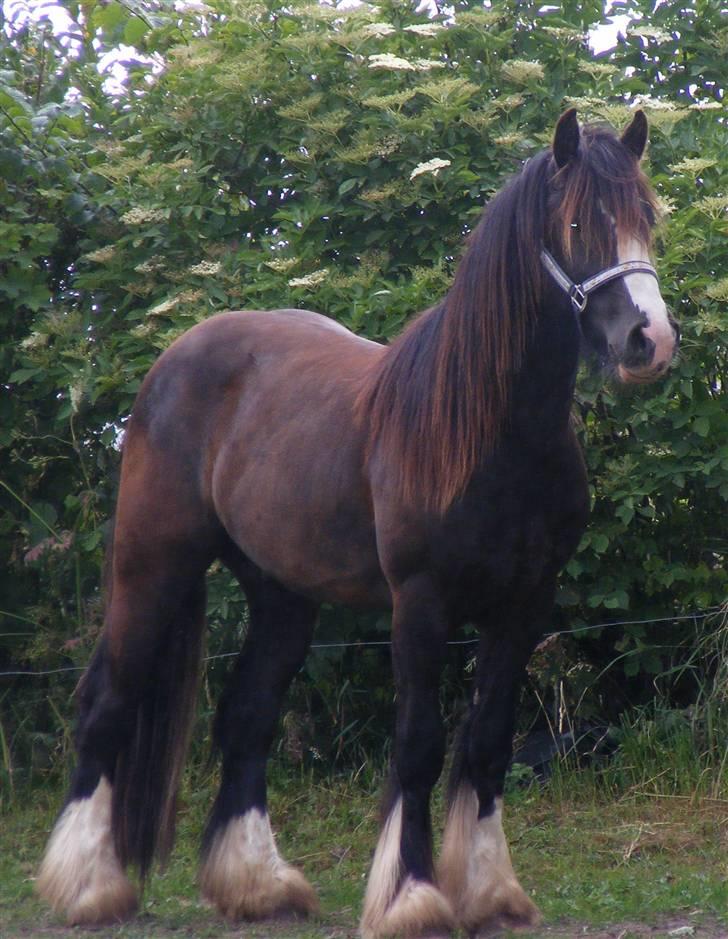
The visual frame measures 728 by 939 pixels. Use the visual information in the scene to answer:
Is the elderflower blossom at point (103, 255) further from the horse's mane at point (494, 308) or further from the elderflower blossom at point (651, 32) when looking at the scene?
the elderflower blossom at point (651, 32)

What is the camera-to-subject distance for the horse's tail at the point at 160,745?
420cm

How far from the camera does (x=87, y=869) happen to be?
4.07m

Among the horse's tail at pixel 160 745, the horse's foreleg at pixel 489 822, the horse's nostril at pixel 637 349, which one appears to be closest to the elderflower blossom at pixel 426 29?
the horse's tail at pixel 160 745

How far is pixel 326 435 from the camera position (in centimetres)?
395

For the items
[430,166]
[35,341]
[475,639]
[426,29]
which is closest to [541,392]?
[430,166]

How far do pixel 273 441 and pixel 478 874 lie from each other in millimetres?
1467

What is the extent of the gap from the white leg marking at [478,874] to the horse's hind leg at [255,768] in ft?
2.07

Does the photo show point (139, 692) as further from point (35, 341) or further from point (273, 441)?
point (35, 341)

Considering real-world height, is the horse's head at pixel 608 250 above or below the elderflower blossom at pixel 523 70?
below

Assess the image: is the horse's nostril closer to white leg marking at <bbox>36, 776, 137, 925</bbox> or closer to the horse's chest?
the horse's chest

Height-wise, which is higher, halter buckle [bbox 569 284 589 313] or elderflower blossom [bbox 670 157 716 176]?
elderflower blossom [bbox 670 157 716 176]

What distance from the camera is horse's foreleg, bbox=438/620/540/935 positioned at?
12.0ft

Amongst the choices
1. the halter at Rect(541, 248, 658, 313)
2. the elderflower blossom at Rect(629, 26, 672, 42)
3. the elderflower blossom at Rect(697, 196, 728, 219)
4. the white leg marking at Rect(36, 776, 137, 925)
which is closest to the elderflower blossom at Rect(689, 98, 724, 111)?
the elderflower blossom at Rect(629, 26, 672, 42)

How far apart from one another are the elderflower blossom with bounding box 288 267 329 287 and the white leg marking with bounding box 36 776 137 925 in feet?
6.54
